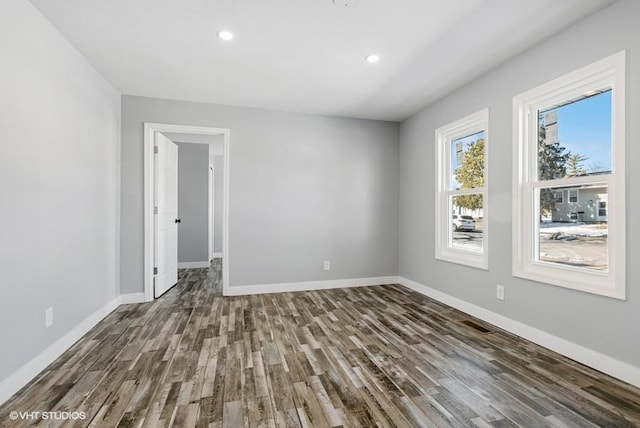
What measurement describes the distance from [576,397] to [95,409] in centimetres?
275

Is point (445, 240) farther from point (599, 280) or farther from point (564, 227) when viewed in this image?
point (599, 280)

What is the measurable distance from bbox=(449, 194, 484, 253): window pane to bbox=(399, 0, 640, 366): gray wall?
0.88 ft

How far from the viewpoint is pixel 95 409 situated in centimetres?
167

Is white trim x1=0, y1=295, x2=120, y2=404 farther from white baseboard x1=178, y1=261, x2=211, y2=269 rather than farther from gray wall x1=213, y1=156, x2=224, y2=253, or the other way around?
gray wall x1=213, y1=156, x2=224, y2=253

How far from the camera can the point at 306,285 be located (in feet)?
14.0

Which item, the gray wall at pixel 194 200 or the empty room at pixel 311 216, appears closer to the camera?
the empty room at pixel 311 216

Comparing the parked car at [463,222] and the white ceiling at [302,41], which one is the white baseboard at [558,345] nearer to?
the parked car at [463,222]

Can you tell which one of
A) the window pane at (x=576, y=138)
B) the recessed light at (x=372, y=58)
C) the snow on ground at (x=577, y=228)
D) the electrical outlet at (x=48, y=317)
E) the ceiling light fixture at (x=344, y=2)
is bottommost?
the electrical outlet at (x=48, y=317)

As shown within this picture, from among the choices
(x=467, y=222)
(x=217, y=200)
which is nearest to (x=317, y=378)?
(x=467, y=222)

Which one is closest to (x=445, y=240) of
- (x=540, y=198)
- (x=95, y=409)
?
(x=540, y=198)

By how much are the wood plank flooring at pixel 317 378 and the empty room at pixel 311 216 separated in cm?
2

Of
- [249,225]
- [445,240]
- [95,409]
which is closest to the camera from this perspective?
[95,409]

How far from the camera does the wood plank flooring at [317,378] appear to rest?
1619 mm

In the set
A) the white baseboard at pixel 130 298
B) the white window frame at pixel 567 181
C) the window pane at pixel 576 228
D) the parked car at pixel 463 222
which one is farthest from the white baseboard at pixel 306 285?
the window pane at pixel 576 228
